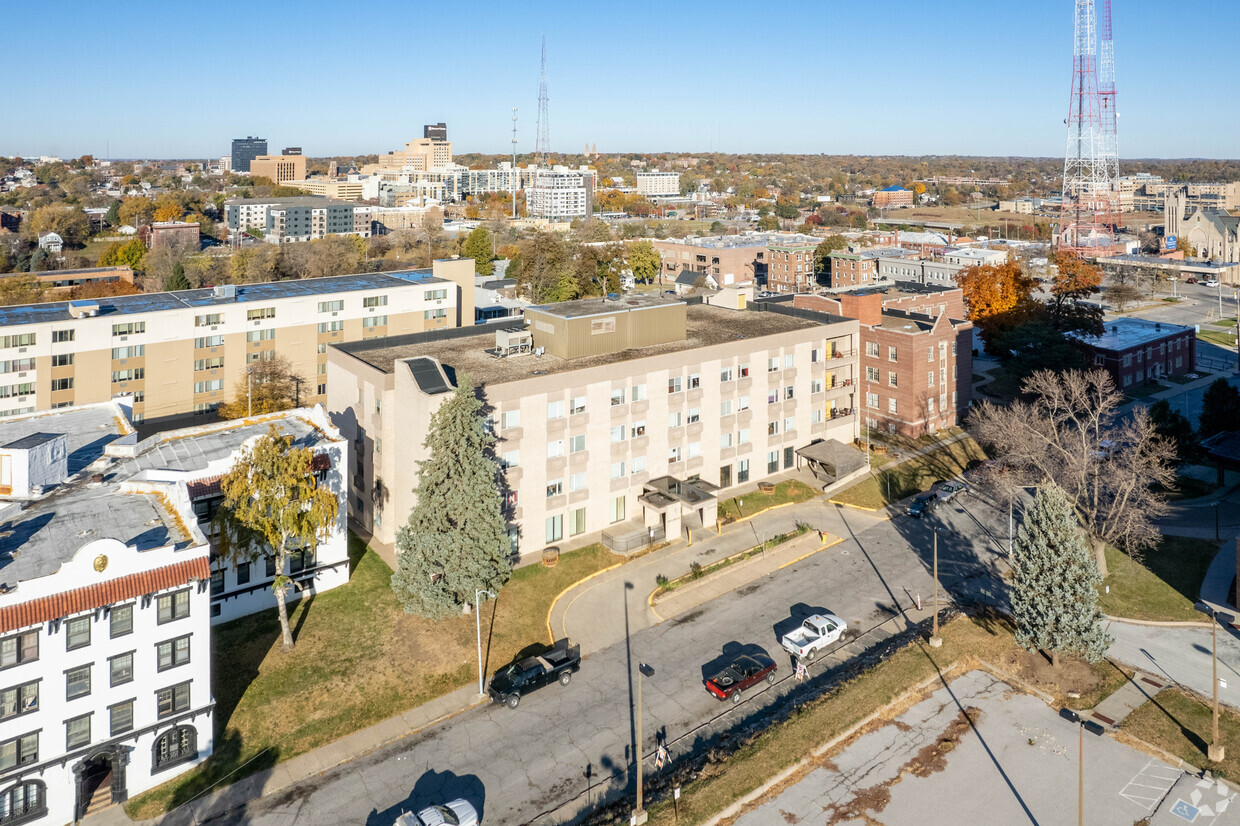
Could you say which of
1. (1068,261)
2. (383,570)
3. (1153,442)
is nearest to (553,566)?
(383,570)

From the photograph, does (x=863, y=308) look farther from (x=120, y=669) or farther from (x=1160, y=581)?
(x=120, y=669)

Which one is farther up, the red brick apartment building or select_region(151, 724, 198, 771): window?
the red brick apartment building

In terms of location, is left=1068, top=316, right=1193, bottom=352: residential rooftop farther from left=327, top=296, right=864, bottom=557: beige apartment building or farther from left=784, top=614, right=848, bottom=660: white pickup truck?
left=784, top=614, right=848, bottom=660: white pickup truck

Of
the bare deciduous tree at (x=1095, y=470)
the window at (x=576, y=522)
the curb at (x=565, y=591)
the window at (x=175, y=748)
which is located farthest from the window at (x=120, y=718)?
the bare deciduous tree at (x=1095, y=470)

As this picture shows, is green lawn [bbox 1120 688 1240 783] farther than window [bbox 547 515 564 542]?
No

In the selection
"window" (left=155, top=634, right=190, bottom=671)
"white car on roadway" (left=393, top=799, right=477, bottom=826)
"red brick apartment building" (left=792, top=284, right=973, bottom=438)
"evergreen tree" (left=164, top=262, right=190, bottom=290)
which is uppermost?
"evergreen tree" (left=164, top=262, right=190, bottom=290)

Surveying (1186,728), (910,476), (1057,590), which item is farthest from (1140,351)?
(1186,728)

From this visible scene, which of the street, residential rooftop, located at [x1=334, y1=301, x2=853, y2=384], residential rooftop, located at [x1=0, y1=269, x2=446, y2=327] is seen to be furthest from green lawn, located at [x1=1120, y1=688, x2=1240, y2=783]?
residential rooftop, located at [x1=0, y1=269, x2=446, y2=327]
